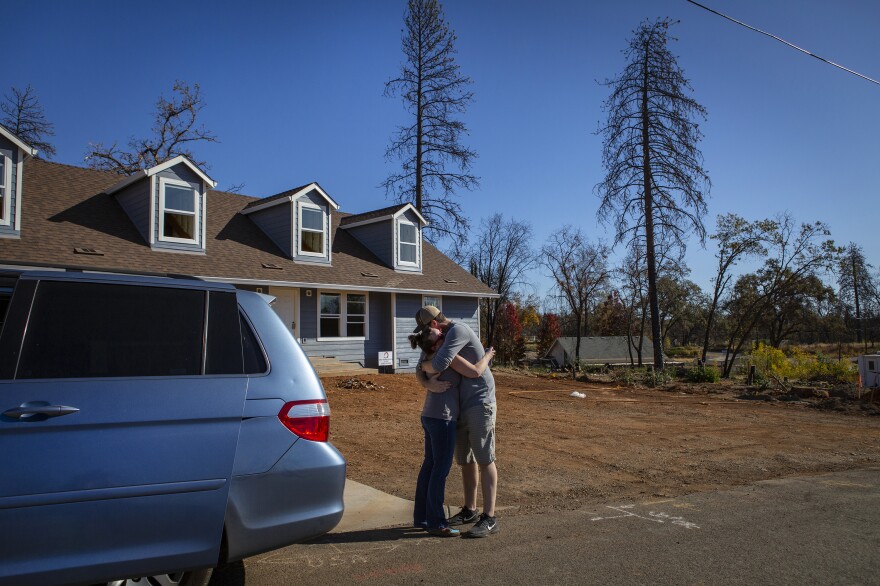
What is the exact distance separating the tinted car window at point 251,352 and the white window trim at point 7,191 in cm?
1305

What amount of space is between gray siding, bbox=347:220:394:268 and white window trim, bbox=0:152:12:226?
1092cm

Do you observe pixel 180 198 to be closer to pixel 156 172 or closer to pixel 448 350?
pixel 156 172

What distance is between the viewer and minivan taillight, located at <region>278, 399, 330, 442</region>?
10.8 ft

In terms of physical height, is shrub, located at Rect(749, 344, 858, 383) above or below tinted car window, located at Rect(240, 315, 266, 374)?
below

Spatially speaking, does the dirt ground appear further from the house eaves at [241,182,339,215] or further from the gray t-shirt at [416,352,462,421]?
the house eaves at [241,182,339,215]

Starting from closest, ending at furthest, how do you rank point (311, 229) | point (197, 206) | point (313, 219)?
1. point (197, 206)
2. point (311, 229)
3. point (313, 219)

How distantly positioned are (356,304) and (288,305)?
2595mm

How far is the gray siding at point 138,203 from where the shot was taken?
15.6 metres

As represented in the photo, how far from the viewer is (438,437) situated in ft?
15.9

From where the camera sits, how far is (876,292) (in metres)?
65.3

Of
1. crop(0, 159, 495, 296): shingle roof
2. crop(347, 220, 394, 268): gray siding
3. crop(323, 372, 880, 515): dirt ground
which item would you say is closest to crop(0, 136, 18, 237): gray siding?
crop(0, 159, 495, 296): shingle roof

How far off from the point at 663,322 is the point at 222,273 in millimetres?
41380

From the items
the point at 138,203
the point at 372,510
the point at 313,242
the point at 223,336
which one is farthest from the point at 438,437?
the point at 313,242

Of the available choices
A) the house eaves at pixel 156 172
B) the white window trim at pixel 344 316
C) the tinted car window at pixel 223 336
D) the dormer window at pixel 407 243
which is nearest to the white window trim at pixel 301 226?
the white window trim at pixel 344 316
